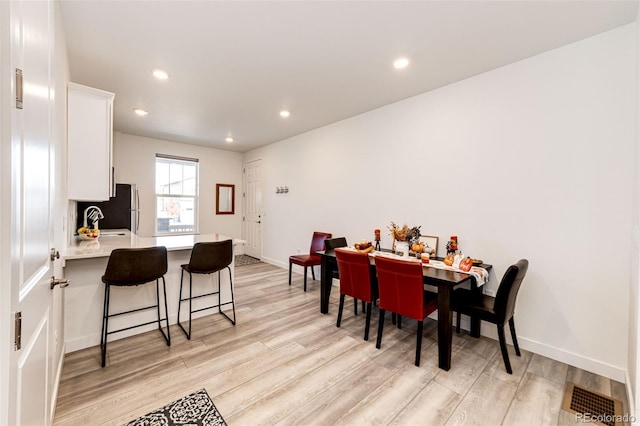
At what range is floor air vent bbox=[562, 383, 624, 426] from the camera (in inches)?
69.6

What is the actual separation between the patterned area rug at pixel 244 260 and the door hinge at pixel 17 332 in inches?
209

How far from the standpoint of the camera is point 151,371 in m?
2.21

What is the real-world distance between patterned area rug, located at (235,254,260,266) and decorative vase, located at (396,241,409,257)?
3833 mm

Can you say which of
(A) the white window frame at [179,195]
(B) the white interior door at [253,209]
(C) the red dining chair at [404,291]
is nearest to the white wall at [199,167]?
(A) the white window frame at [179,195]

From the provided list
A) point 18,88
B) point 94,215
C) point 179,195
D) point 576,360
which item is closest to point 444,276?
point 576,360

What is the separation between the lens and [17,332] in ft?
2.58

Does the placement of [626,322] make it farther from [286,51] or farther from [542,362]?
[286,51]

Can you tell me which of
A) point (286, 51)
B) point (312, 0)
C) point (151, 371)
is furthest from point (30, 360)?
point (286, 51)

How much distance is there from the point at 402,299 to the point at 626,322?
168 centimetres

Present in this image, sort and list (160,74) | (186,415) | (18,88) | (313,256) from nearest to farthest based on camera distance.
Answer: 1. (18,88)
2. (186,415)
3. (160,74)
4. (313,256)

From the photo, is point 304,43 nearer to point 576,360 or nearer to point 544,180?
point 544,180

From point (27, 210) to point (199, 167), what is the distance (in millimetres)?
5865

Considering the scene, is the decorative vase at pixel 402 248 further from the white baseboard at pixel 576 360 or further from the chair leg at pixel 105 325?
the chair leg at pixel 105 325

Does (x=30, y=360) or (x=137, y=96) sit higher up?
(x=137, y=96)
